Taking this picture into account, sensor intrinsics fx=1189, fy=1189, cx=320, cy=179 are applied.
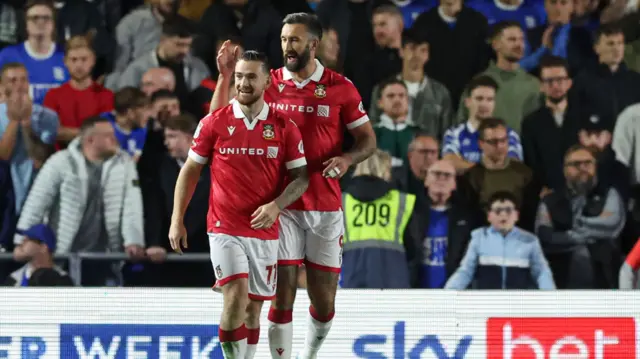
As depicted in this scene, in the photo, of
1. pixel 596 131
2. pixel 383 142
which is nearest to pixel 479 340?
pixel 383 142

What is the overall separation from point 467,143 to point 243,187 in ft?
14.8

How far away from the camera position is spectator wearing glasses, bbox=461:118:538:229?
10422 millimetres

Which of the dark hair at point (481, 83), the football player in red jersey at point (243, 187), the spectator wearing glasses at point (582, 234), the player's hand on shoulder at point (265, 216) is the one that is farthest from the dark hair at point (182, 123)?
the player's hand on shoulder at point (265, 216)

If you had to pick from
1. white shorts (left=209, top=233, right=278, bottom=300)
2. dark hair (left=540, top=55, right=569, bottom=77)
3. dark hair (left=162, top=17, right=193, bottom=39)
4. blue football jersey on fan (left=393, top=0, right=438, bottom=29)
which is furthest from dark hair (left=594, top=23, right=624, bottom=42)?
white shorts (left=209, top=233, right=278, bottom=300)

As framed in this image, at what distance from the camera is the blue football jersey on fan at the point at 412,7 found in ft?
37.2

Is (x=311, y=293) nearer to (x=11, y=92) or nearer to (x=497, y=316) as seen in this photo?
(x=497, y=316)

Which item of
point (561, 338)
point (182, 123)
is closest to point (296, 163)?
point (561, 338)

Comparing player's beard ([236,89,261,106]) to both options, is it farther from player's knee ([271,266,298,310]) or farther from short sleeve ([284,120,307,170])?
player's knee ([271,266,298,310])

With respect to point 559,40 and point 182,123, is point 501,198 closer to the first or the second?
point 559,40

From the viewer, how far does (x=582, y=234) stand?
10.4 metres

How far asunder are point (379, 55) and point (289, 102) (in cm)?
416

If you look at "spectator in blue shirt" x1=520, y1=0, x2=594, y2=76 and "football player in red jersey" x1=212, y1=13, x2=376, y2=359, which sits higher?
"spectator in blue shirt" x1=520, y1=0, x2=594, y2=76

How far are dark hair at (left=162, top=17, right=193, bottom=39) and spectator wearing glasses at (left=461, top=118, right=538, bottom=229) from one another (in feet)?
9.23

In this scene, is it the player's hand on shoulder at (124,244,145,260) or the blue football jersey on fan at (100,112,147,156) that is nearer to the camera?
the player's hand on shoulder at (124,244,145,260)
